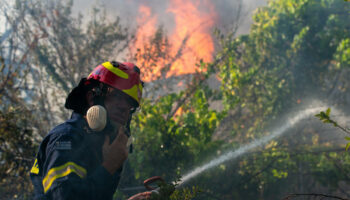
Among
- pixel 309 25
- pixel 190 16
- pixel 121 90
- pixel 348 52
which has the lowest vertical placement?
pixel 121 90

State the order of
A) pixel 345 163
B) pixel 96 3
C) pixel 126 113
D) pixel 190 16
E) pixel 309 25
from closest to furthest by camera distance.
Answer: pixel 126 113 → pixel 345 163 → pixel 309 25 → pixel 96 3 → pixel 190 16

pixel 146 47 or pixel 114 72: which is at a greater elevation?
pixel 146 47

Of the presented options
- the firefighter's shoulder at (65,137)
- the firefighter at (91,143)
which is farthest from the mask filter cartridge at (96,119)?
the firefighter's shoulder at (65,137)

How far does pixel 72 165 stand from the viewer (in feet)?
6.54

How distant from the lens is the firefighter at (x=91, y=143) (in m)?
1.96

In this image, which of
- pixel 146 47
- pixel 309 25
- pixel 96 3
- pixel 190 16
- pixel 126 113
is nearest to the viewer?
pixel 126 113

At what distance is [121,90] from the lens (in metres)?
2.77

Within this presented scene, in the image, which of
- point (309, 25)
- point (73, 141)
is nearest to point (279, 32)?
point (309, 25)

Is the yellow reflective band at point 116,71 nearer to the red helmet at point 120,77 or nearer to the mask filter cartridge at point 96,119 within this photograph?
the red helmet at point 120,77

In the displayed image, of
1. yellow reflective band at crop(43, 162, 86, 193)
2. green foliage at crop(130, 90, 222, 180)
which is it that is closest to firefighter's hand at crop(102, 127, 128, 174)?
yellow reflective band at crop(43, 162, 86, 193)

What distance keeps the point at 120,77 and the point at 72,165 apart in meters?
1.08

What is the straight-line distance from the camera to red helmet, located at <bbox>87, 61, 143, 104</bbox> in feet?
9.01

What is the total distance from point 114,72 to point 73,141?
901mm

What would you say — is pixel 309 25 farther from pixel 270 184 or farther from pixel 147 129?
pixel 147 129
